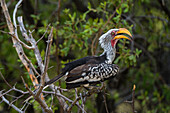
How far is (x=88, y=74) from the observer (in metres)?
2.99

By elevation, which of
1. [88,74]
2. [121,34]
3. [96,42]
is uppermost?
[121,34]

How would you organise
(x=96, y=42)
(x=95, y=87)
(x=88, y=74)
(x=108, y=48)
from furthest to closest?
(x=96, y=42) → (x=108, y=48) → (x=95, y=87) → (x=88, y=74)

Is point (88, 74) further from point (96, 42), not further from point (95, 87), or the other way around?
point (96, 42)

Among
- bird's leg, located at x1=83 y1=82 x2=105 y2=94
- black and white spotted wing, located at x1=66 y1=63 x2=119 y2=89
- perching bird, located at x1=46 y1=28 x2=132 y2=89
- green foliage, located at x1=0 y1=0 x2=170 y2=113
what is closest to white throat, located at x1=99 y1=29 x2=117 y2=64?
perching bird, located at x1=46 y1=28 x2=132 y2=89

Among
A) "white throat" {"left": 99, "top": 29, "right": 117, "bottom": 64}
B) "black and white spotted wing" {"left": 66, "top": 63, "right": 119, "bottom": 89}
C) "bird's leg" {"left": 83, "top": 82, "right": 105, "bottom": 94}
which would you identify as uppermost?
"white throat" {"left": 99, "top": 29, "right": 117, "bottom": 64}

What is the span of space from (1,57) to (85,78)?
3.43 m

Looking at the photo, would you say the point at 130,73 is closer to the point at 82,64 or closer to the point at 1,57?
the point at 1,57

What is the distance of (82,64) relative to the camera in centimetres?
311

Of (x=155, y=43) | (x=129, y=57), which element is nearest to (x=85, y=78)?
(x=129, y=57)

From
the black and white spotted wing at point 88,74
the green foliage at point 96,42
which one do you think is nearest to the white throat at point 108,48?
the black and white spotted wing at point 88,74

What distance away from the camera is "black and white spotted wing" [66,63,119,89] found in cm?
297

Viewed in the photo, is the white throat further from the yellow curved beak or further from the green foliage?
the green foliage

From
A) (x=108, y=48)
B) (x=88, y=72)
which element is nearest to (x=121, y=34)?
(x=108, y=48)

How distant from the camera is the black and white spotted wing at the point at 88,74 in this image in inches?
117
